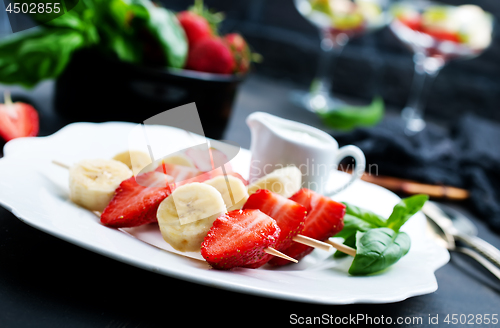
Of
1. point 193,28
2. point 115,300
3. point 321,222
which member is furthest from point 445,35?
point 115,300

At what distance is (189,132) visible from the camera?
46.8 inches

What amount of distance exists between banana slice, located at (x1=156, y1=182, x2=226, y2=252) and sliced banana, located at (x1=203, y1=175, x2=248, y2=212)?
0.18 feet

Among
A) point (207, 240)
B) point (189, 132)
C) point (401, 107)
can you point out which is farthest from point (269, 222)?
point (401, 107)

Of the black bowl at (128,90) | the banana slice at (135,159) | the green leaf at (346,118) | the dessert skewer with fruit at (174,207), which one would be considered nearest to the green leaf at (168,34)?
the black bowl at (128,90)

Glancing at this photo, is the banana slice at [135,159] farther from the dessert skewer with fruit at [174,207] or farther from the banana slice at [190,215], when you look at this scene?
the banana slice at [190,215]

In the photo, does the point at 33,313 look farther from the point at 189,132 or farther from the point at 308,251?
the point at 189,132

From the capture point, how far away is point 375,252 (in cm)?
80

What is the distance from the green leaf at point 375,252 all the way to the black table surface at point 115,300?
6 cm

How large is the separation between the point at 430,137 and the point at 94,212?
1522mm

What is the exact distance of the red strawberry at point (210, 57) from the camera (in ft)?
4.74

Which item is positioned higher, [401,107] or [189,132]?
[189,132]

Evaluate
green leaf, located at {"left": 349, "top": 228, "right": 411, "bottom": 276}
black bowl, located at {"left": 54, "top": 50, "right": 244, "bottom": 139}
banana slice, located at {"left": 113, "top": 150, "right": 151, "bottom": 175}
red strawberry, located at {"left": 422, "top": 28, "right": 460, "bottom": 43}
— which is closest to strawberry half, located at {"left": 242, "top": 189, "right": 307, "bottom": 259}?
green leaf, located at {"left": 349, "top": 228, "right": 411, "bottom": 276}

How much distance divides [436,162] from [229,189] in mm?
1030

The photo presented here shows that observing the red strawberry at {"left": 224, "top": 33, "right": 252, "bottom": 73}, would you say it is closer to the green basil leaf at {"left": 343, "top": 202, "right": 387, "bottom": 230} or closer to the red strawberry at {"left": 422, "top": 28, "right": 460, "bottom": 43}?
the green basil leaf at {"left": 343, "top": 202, "right": 387, "bottom": 230}
